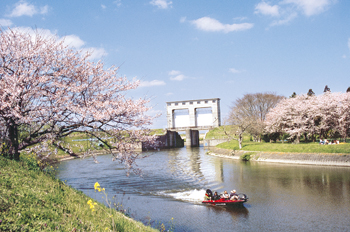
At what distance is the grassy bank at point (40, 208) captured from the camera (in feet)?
21.7

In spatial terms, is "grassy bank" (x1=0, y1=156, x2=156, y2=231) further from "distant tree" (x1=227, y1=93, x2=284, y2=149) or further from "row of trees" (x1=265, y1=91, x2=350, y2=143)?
"distant tree" (x1=227, y1=93, x2=284, y2=149)

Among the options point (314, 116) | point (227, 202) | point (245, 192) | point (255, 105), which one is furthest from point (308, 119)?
point (227, 202)

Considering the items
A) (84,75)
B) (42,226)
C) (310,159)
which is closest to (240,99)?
(310,159)

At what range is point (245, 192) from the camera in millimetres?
22781

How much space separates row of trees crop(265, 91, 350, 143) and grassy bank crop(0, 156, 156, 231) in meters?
43.4

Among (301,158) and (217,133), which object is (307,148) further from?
(217,133)

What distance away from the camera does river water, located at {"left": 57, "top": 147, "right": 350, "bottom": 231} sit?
15195mm

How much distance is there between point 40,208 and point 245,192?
1869cm

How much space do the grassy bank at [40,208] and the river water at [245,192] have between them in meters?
3.53

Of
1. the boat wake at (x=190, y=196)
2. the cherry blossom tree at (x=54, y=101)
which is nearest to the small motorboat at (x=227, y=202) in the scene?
the boat wake at (x=190, y=196)

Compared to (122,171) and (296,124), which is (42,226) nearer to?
(122,171)

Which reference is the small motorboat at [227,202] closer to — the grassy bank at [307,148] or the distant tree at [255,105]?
the grassy bank at [307,148]

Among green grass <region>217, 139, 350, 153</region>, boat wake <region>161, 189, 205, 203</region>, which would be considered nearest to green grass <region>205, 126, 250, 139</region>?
green grass <region>217, 139, 350, 153</region>

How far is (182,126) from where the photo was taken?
90.5 meters
